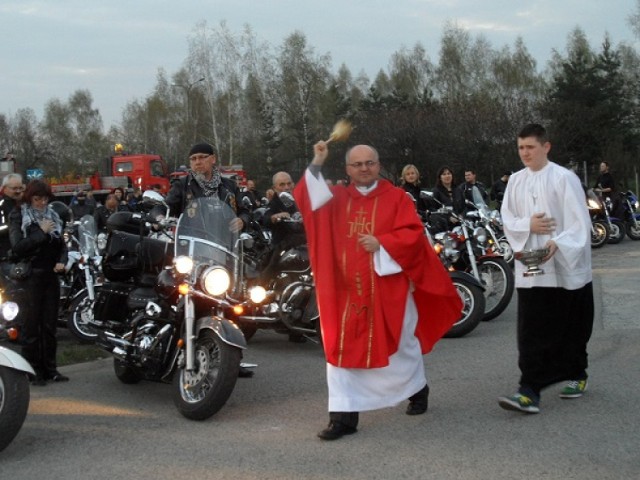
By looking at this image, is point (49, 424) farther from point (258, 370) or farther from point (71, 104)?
point (71, 104)

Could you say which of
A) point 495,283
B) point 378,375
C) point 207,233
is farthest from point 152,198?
point 495,283

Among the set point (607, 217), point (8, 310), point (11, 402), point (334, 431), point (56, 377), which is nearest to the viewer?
point (11, 402)

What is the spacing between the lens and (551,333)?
18.9 feet

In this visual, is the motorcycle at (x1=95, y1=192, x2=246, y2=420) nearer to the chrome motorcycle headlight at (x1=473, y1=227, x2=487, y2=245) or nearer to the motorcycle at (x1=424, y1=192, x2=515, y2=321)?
the motorcycle at (x1=424, y1=192, x2=515, y2=321)

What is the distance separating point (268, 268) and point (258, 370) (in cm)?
121

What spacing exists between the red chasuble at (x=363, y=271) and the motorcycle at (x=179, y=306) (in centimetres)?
75

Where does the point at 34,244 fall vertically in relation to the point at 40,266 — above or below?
above

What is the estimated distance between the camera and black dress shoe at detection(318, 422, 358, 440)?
17.2 feet

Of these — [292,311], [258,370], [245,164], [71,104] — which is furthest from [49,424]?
[71,104]

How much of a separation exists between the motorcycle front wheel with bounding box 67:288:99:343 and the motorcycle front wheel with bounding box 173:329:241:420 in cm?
360

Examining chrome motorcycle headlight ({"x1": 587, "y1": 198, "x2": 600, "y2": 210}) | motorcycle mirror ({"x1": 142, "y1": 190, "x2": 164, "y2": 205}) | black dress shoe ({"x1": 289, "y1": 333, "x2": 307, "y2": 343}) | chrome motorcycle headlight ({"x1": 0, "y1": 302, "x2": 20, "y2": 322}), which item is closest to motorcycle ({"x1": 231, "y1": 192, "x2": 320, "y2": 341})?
black dress shoe ({"x1": 289, "y1": 333, "x2": 307, "y2": 343})

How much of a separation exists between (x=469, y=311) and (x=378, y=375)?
356 centimetres

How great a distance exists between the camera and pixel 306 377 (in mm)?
7254

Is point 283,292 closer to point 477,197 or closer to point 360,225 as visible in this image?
point 360,225
